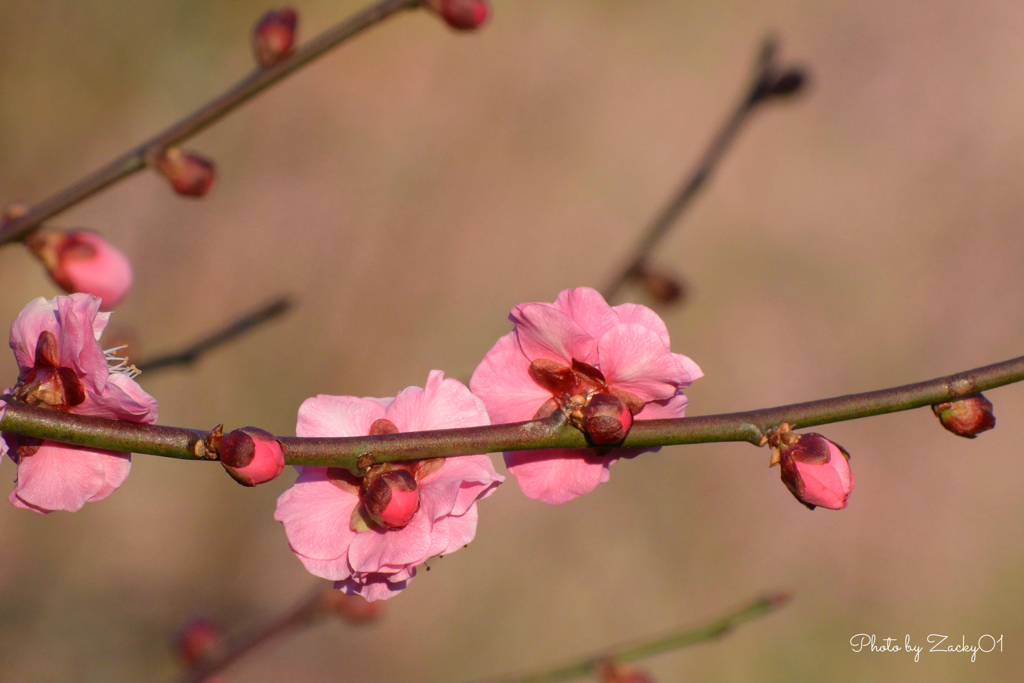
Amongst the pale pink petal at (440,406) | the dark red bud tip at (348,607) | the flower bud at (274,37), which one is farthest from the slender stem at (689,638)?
the flower bud at (274,37)

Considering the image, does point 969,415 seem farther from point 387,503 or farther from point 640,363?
point 387,503

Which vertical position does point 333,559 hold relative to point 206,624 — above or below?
below

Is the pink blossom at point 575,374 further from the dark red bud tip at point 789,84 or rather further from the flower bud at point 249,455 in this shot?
the dark red bud tip at point 789,84

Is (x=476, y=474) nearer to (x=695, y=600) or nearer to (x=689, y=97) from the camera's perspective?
(x=695, y=600)

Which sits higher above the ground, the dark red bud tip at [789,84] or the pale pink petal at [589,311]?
the dark red bud tip at [789,84]

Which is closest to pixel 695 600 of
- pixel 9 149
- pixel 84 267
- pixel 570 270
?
pixel 570 270

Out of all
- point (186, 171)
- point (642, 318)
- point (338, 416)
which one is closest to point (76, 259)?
point (186, 171)
